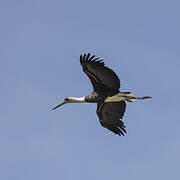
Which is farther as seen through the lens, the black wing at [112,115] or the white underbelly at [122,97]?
the black wing at [112,115]

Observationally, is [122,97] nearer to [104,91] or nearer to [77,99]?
[104,91]

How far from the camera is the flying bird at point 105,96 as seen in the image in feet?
134

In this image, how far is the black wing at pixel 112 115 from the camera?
43344 mm

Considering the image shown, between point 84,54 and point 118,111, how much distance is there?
184 inches

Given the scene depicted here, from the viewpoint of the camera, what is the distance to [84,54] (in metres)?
40.7

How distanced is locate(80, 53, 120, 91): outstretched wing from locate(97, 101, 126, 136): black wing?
2031 mm

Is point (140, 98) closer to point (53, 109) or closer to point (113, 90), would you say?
point (113, 90)

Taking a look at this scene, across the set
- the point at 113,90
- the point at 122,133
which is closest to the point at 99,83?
the point at 113,90

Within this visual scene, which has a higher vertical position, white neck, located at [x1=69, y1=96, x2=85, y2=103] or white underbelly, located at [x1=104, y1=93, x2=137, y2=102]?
white neck, located at [x1=69, y1=96, x2=85, y2=103]

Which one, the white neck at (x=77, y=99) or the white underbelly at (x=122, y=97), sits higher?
the white neck at (x=77, y=99)

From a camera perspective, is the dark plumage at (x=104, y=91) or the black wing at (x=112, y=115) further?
the black wing at (x=112, y=115)

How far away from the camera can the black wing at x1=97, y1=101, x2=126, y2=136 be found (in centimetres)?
4334

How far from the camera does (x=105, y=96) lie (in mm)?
42062

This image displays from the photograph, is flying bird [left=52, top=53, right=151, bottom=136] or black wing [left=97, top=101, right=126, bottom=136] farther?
black wing [left=97, top=101, right=126, bottom=136]
